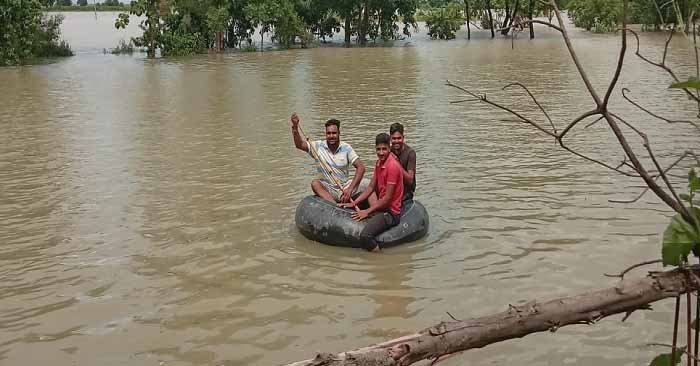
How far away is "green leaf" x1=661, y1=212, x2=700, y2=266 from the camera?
10.7ft

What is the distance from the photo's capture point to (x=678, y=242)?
3.29m

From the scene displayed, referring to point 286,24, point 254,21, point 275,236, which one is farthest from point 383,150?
point 286,24

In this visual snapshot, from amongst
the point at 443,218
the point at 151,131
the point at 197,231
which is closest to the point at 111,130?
the point at 151,131

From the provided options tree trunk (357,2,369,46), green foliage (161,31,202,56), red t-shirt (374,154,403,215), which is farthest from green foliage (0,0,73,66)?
red t-shirt (374,154,403,215)

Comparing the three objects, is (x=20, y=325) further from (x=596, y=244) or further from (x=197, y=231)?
(x=596, y=244)

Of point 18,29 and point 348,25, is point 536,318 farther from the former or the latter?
point 348,25

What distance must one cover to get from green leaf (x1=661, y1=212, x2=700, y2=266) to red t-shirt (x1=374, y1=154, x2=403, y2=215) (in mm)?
4307

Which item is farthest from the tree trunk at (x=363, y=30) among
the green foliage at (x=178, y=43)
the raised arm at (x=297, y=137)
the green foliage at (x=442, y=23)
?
the raised arm at (x=297, y=137)

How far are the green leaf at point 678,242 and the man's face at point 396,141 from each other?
4.90m

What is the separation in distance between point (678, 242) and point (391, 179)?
14.3 feet

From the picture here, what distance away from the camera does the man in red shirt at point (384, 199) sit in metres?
7.51

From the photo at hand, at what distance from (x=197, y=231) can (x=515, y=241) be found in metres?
3.59

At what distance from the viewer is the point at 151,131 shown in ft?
51.2

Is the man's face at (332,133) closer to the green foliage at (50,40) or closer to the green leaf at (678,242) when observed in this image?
the green leaf at (678,242)
